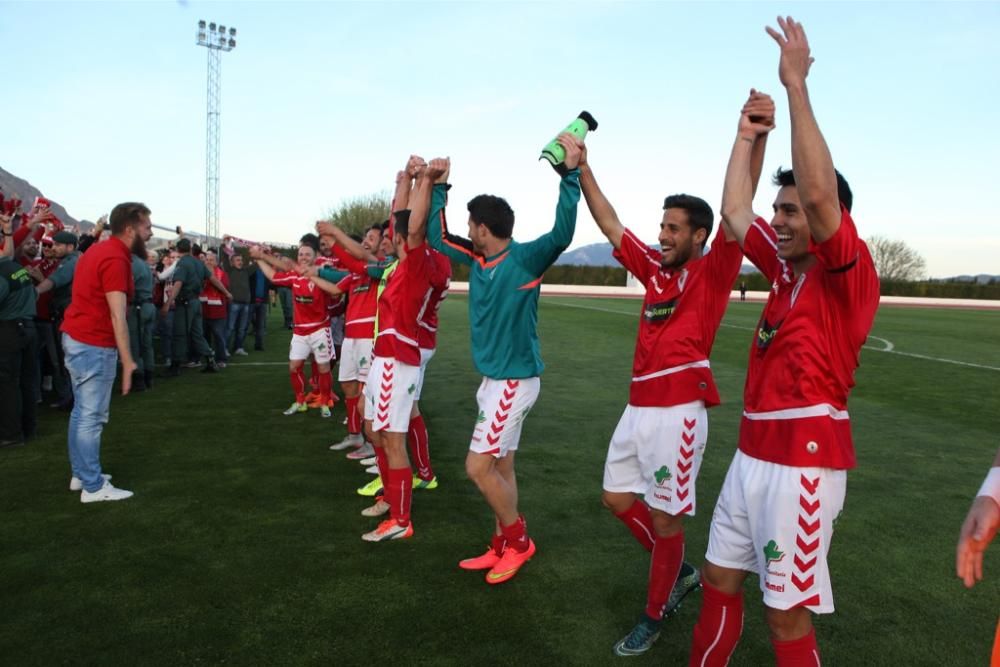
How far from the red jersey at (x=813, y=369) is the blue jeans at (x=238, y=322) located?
524 inches

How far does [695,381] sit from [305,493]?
3.49 m

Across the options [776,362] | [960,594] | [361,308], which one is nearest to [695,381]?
[776,362]

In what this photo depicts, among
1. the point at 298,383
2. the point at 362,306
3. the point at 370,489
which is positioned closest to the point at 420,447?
the point at 370,489

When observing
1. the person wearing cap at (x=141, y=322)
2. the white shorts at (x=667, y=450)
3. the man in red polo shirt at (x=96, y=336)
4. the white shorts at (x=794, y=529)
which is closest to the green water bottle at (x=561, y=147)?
the white shorts at (x=667, y=450)

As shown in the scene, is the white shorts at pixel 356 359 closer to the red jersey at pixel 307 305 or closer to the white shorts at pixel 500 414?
the red jersey at pixel 307 305

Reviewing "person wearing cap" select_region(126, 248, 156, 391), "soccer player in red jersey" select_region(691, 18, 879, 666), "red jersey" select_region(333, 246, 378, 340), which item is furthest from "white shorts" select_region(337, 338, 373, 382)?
"person wearing cap" select_region(126, 248, 156, 391)

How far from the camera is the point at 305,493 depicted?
5484mm

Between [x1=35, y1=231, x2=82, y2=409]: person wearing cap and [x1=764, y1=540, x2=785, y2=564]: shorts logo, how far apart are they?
8.37m

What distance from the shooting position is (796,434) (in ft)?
7.56

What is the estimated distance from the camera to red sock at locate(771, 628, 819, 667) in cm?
229

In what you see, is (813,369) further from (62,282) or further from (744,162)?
(62,282)

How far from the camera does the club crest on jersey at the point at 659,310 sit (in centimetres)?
346

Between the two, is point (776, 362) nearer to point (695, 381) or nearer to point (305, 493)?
point (695, 381)

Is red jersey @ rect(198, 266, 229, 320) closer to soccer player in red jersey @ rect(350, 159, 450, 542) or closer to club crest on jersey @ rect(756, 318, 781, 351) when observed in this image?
soccer player in red jersey @ rect(350, 159, 450, 542)
